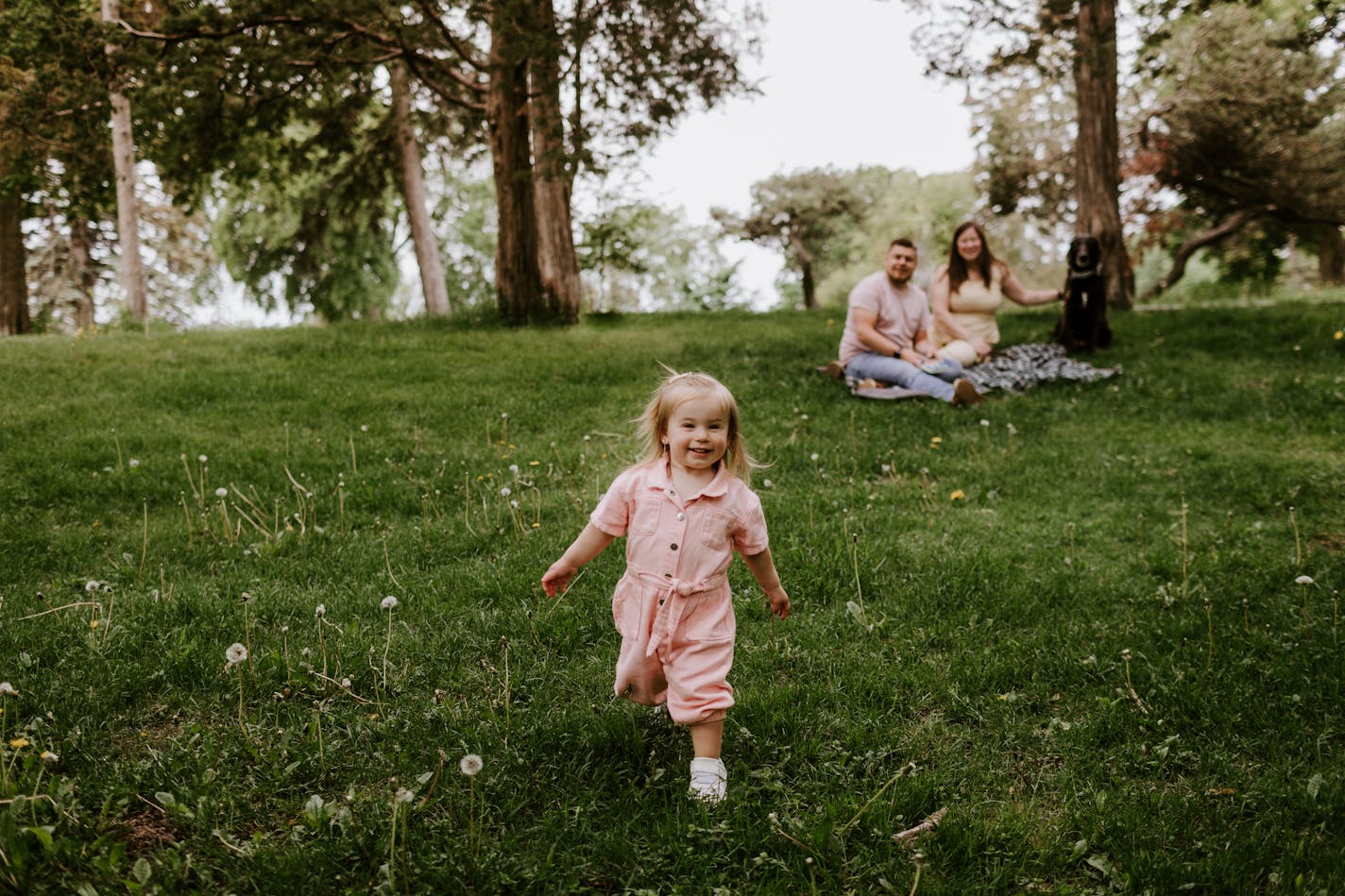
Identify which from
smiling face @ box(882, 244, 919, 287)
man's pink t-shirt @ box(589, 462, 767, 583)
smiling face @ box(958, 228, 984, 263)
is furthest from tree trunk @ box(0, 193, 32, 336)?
man's pink t-shirt @ box(589, 462, 767, 583)

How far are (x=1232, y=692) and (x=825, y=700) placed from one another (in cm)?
167

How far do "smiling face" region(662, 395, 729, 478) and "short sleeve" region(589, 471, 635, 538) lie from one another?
22 centimetres

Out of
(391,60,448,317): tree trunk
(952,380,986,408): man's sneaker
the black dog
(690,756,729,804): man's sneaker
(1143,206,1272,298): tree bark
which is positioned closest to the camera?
(690,756,729,804): man's sneaker

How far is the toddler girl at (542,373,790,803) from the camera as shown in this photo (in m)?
2.99

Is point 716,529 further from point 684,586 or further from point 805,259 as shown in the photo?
point 805,259

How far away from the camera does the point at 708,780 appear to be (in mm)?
2949

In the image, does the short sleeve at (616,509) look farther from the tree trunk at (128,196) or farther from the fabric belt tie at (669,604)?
the tree trunk at (128,196)

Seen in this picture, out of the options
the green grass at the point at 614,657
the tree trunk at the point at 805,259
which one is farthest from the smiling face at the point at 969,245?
the tree trunk at the point at 805,259

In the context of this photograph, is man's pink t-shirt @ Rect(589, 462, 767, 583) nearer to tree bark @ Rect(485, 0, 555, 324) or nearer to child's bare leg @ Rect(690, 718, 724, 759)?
child's bare leg @ Rect(690, 718, 724, 759)

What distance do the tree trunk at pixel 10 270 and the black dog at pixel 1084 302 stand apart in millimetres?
18580

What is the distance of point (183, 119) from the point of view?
1218 centimetres

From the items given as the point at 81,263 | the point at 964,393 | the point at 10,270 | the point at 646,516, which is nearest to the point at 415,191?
the point at 10,270

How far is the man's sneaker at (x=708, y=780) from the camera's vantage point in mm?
2916

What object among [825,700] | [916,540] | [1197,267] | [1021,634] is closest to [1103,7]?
[916,540]
